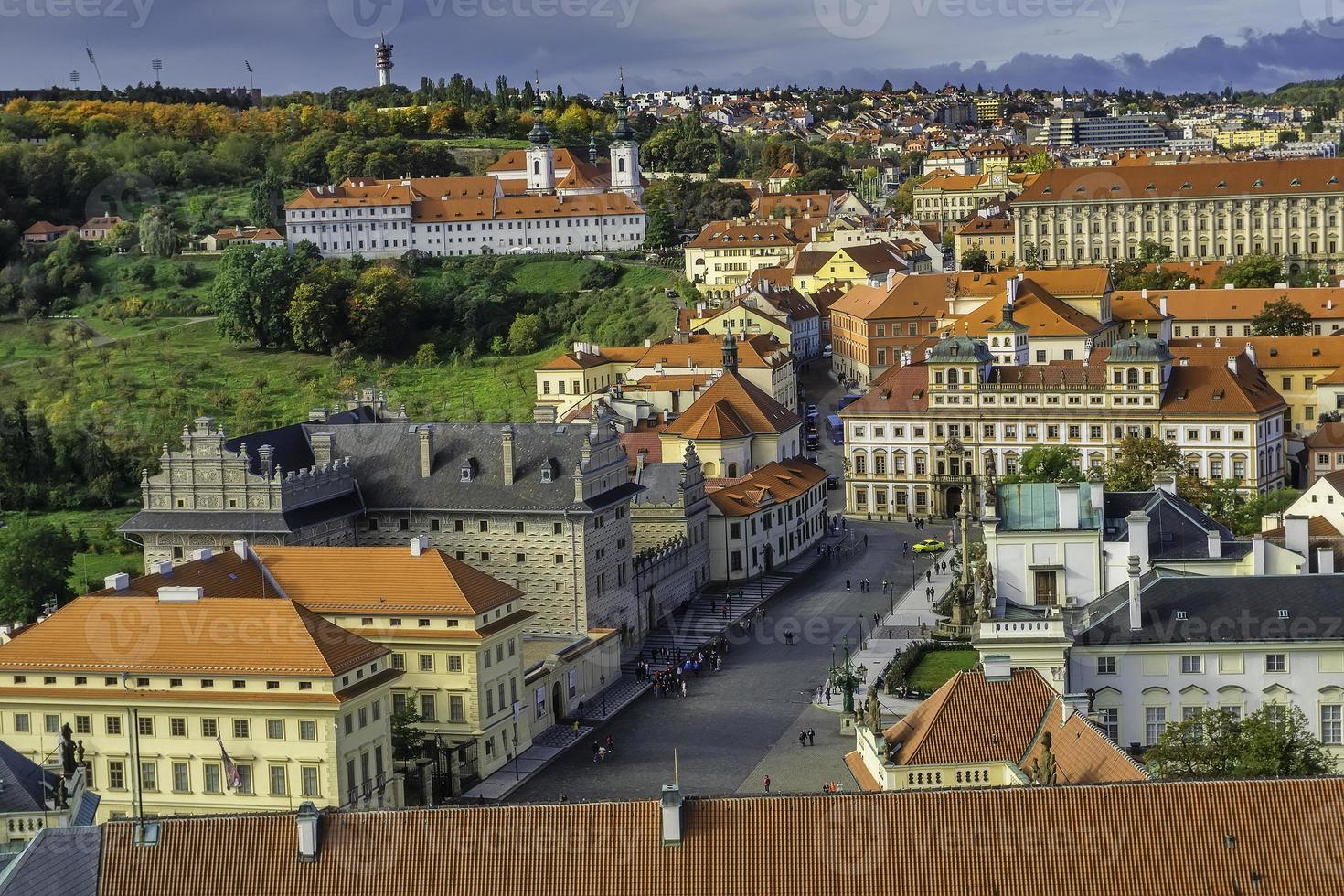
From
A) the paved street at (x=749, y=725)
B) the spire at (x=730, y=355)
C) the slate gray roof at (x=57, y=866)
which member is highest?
the spire at (x=730, y=355)

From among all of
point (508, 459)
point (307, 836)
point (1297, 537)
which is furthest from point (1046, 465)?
point (307, 836)

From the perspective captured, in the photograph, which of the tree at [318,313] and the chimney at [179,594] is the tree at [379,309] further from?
the chimney at [179,594]

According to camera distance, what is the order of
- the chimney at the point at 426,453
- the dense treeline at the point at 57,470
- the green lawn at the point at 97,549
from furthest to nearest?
the dense treeline at the point at 57,470, the green lawn at the point at 97,549, the chimney at the point at 426,453

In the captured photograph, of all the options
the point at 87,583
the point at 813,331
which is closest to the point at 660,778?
the point at 87,583

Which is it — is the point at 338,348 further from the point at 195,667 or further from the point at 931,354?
the point at 195,667

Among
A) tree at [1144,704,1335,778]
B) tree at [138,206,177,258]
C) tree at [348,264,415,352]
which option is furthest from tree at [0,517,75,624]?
tree at [138,206,177,258]

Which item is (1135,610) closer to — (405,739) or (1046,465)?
(405,739)

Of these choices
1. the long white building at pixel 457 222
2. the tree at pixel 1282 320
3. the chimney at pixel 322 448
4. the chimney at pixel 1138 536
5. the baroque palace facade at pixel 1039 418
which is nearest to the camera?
the chimney at pixel 1138 536
